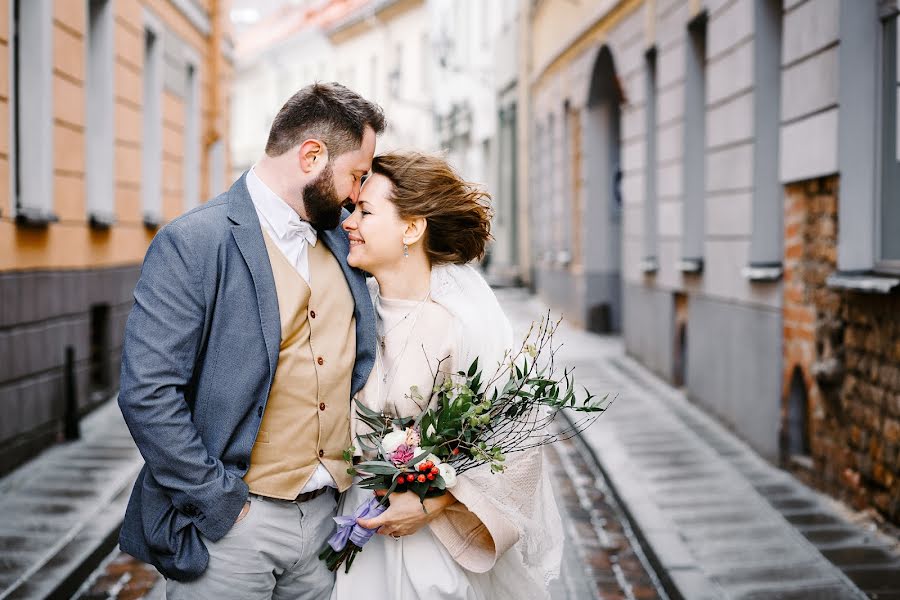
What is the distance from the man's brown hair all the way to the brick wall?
3.71 m

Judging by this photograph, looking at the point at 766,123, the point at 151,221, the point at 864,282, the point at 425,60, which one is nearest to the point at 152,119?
the point at 151,221

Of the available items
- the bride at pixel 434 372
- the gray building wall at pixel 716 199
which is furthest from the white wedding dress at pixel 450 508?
the gray building wall at pixel 716 199

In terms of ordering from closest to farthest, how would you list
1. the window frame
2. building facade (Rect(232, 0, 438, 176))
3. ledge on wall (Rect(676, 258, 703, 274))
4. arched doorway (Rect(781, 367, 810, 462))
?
the window frame → arched doorway (Rect(781, 367, 810, 462)) → ledge on wall (Rect(676, 258, 703, 274)) → building facade (Rect(232, 0, 438, 176))

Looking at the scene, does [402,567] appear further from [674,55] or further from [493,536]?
[674,55]

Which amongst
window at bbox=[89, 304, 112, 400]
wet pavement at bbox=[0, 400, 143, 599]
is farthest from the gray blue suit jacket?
window at bbox=[89, 304, 112, 400]

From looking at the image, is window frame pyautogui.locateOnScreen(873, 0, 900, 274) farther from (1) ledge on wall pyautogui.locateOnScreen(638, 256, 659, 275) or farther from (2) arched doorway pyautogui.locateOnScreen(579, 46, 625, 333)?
(2) arched doorway pyautogui.locateOnScreen(579, 46, 625, 333)

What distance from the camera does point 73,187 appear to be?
28.7 feet

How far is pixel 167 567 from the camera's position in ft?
8.42

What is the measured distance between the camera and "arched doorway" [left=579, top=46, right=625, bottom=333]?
1512 centimetres

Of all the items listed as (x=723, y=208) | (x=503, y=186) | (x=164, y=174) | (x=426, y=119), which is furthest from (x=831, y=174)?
(x=426, y=119)

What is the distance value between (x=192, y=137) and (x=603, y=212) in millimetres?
5876

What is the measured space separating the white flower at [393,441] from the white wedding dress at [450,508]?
141 mm

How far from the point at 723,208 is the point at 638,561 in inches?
161

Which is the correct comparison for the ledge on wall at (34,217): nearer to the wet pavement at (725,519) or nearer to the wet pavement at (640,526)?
the wet pavement at (640,526)
